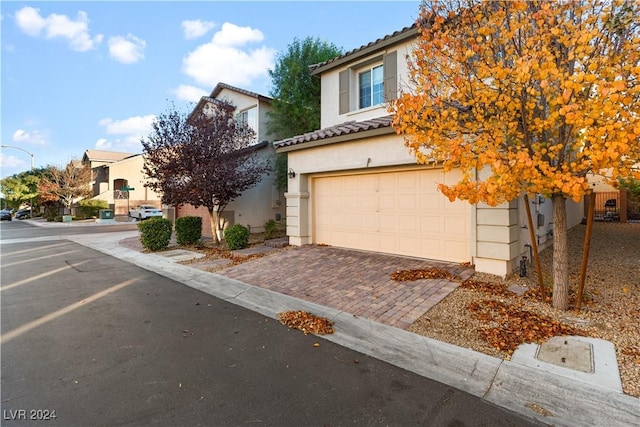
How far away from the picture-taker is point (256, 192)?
14602 millimetres

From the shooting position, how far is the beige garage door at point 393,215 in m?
7.45

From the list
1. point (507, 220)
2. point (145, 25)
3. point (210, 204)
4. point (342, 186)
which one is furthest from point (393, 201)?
point (145, 25)

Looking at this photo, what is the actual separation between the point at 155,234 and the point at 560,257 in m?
12.1

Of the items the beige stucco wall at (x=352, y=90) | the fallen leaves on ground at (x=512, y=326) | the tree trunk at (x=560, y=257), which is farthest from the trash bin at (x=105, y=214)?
the tree trunk at (x=560, y=257)

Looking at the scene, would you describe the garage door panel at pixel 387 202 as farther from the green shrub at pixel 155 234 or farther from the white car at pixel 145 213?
the white car at pixel 145 213

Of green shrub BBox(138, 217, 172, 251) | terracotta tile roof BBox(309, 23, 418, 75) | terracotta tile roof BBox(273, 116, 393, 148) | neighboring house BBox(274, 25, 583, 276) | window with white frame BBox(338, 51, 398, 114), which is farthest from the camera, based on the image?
green shrub BBox(138, 217, 172, 251)

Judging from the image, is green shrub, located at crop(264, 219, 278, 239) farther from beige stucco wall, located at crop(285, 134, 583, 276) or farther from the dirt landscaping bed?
the dirt landscaping bed

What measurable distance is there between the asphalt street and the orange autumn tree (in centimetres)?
275

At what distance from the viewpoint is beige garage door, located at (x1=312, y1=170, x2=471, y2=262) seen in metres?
7.45

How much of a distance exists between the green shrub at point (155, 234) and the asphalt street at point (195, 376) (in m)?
5.89

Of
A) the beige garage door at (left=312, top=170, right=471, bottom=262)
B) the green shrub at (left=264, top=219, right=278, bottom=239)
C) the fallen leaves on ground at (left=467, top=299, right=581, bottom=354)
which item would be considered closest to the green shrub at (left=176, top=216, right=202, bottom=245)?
the green shrub at (left=264, top=219, right=278, bottom=239)

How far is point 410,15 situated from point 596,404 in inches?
257

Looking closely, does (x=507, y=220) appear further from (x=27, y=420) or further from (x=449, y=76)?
(x=27, y=420)

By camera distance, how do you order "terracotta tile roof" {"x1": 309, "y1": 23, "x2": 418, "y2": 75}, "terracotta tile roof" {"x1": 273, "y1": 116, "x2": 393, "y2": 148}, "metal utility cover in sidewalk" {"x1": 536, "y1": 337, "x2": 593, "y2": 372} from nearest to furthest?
"metal utility cover in sidewalk" {"x1": 536, "y1": 337, "x2": 593, "y2": 372} < "terracotta tile roof" {"x1": 273, "y1": 116, "x2": 393, "y2": 148} < "terracotta tile roof" {"x1": 309, "y1": 23, "x2": 418, "y2": 75}
